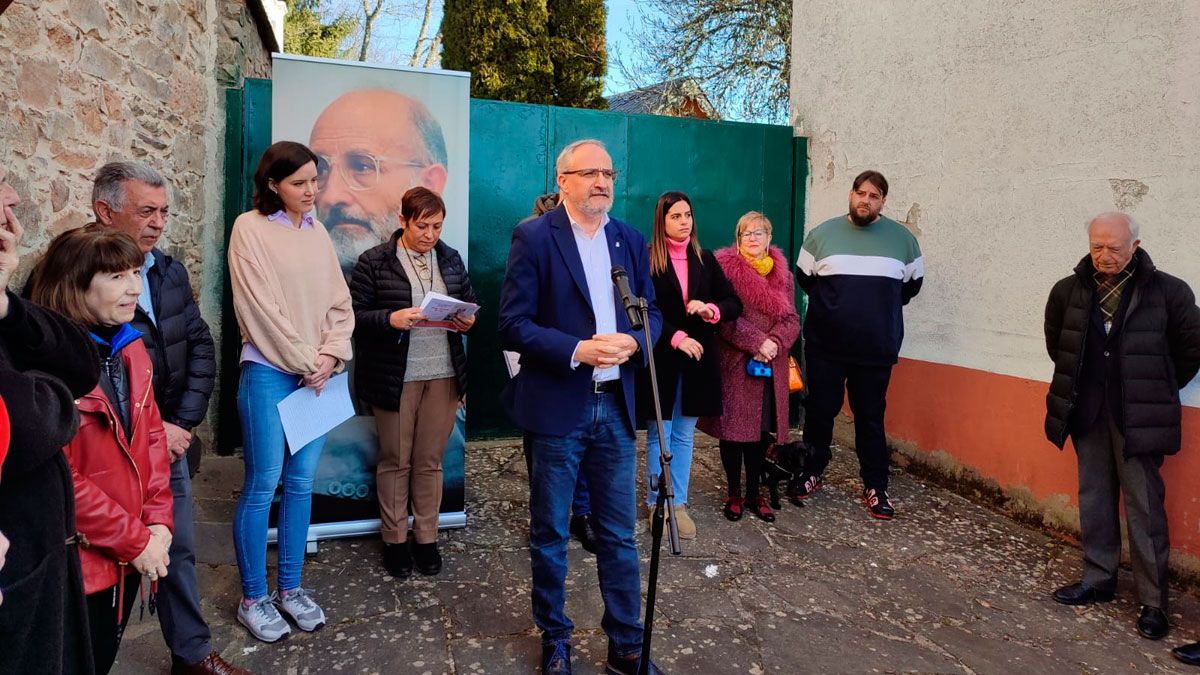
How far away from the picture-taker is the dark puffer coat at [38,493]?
1440 mm

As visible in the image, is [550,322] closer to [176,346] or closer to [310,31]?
[176,346]

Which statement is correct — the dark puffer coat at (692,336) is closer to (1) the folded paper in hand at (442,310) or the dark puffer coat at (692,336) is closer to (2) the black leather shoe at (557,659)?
(1) the folded paper in hand at (442,310)

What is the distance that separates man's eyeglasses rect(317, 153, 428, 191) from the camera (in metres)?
3.81

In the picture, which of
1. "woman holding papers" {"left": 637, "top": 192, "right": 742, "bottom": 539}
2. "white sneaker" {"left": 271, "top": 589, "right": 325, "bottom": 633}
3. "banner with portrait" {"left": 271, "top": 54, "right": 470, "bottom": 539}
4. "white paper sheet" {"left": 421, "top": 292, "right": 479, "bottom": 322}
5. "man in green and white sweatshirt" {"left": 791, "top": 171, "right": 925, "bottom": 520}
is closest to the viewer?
"white sneaker" {"left": 271, "top": 589, "right": 325, "bottom": 633}

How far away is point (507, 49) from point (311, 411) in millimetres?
9177

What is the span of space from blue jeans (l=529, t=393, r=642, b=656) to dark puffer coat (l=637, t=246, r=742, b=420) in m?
1.25

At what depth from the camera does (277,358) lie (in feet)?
9.89

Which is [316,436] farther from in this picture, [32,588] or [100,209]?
[32,588]

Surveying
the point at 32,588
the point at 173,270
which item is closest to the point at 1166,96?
the point at 173,270

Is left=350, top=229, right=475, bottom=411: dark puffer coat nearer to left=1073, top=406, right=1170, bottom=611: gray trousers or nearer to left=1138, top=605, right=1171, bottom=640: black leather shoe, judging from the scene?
left=1073, top=406, right=1170, bottom=611: gray trousers

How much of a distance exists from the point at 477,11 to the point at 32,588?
10947 mm

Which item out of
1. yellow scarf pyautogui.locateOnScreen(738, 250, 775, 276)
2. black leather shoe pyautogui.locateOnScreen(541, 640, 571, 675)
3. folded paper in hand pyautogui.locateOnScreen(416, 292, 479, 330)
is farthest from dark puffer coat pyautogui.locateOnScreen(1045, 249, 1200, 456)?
folded paper in hand pyautogui.locateOnScreen(416, 292, 479, 330)

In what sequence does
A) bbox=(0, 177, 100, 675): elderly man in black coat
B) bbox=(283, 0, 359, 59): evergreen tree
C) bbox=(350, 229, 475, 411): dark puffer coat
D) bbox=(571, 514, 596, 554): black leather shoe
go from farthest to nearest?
1. bbox=(283, 0, 359, 59): evergreen tree
2. bbox=(571, 514, 596, 554): black leather shoe
3. bbox=(350, 229, 475, 411): dark puffer coat
4. bbox=(0, 177, 100, 675): elderly man in black coat

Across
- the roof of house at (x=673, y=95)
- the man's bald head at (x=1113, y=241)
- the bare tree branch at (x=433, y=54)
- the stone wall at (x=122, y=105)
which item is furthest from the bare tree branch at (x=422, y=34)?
the man's bald head at (x=1113, y=241)
